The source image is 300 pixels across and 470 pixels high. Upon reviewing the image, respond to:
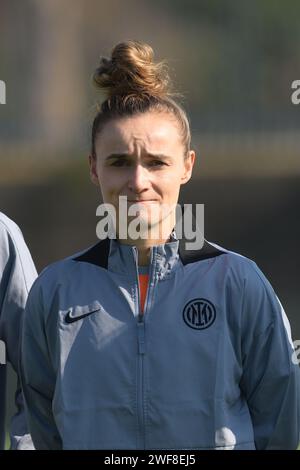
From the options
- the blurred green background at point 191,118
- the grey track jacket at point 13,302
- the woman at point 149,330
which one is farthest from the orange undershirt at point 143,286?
the blurred green background at point 191,118

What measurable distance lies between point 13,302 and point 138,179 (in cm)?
47

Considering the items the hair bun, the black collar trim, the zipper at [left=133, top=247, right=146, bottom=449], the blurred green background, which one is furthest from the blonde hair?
the blurred green background

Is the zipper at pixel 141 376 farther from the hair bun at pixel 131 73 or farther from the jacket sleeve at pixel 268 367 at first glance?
the hair bun at pixel 131 73

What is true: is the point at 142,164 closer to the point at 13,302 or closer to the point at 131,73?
the point at 131,73

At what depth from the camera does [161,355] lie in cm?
209

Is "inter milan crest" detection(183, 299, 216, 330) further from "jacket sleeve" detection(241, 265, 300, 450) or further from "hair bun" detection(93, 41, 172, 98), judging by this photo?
"hair bun" detection(93, 41, 172, 98)

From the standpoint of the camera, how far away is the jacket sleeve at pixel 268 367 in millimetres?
2127

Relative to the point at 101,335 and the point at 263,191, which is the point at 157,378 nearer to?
the point at 101,335

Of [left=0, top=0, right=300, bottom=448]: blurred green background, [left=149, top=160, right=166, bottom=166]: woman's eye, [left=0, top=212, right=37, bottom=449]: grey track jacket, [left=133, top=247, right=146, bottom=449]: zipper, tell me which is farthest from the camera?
[left=0, top=0, right=300, bottom=448]: blurred green background

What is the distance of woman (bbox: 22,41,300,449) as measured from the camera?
2.08 metres

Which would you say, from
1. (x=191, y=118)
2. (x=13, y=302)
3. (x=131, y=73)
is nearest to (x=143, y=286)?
(x=13, y=302)

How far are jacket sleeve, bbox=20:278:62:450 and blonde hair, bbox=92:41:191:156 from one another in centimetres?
40
